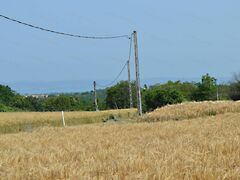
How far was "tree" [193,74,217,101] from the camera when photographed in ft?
232

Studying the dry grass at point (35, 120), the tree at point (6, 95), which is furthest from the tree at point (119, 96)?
the dry grass at point (35, 120)

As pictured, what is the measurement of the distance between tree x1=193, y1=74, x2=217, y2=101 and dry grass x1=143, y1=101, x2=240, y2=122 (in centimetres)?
3933

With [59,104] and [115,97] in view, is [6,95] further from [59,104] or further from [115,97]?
[115,97]

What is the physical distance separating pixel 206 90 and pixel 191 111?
41.9 metres

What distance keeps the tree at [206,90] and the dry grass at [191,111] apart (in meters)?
39.3

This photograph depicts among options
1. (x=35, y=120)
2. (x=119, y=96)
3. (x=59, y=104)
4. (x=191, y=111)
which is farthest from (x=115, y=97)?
(x=191, y=111)

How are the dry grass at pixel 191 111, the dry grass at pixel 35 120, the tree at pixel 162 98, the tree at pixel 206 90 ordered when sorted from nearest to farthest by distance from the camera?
the dry grass at pixel 191 111, the dry grass at pixel 35 120, the tree at pixel 162 98, the tree at pixel 206 90

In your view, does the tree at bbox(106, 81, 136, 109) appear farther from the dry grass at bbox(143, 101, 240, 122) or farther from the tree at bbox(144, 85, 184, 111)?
the dry grass at bbox(143, 101, 240, 122)

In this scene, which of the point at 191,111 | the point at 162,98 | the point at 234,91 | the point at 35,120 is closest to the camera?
the point at 191,111

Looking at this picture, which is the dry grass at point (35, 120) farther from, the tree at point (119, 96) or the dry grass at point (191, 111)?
the tree at point (119, 96)

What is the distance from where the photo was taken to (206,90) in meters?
71.4

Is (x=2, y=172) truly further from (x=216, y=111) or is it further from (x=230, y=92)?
(x=230, y=92)

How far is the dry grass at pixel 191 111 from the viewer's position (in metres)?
29.6

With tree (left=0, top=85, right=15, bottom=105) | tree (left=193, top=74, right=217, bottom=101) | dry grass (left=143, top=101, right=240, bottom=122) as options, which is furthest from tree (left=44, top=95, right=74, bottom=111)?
dry grass (left=143, top=101, right=240, bottom=122)
